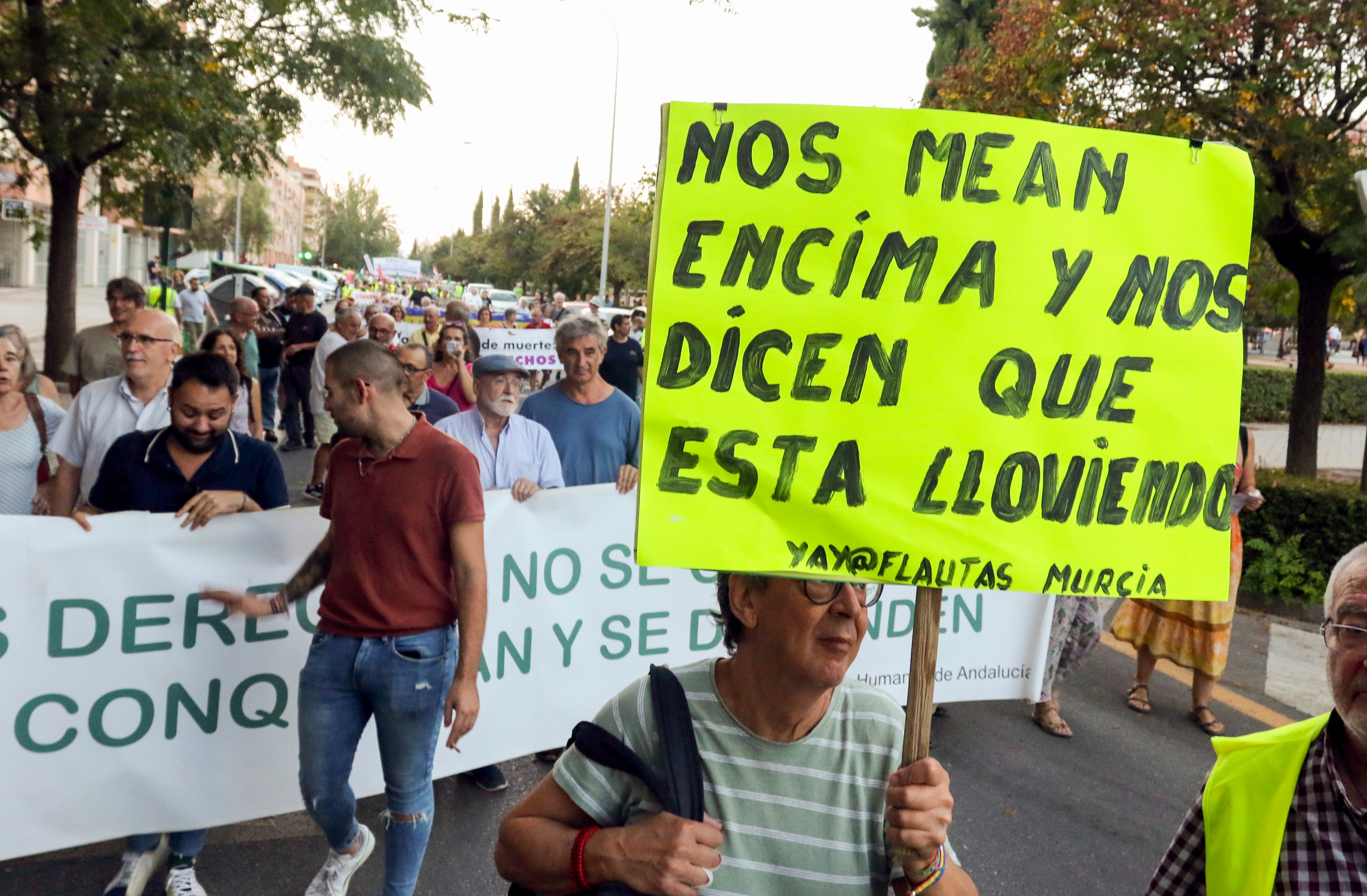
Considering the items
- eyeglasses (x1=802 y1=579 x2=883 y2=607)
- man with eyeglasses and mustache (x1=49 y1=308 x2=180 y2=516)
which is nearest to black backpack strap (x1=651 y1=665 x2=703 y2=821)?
eyeglasses (x1=802 y1=579 x2=883 y2=607)

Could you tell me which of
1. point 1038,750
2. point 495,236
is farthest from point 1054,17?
point 495,236

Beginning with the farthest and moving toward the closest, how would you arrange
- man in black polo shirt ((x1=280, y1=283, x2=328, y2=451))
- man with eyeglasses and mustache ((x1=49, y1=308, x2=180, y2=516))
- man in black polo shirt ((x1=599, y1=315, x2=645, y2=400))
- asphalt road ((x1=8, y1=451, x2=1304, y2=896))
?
man in black polo shirt ((x1=280, y1=283, x2=328, y2=451)) → man in black polo shirt ((x1=599, y1=315, x2=645, y2=400)) → man with eyeglasses and mustache ((x1=49, y1=308, x2=180, y2=516)) → asphalt road ((x1=8, y1=451, x2=1304, y2=896))

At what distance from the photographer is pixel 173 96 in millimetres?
8906

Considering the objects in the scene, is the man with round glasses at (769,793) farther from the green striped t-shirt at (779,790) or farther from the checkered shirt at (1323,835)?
the checkered shirt at (1323,835)

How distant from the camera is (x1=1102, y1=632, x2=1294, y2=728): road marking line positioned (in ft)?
19.7

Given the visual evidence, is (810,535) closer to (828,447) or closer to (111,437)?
(828,447)

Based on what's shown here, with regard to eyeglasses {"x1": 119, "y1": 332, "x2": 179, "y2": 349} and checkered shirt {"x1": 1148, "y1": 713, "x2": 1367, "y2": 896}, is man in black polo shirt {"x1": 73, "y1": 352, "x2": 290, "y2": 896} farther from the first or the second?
checkered shirt {"x1": 1148, "y1": 713, "x2": 1367, "y2": 896}

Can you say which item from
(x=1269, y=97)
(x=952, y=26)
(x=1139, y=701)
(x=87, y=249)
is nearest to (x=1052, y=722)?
(x=1139, y=701)

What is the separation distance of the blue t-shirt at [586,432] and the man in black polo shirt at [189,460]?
5.57 feet

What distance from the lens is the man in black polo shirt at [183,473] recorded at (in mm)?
3432

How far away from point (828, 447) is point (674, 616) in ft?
10.3

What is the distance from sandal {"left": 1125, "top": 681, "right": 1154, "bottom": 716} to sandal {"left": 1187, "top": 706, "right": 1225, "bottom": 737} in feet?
0.78

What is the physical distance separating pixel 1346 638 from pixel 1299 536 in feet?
26.9

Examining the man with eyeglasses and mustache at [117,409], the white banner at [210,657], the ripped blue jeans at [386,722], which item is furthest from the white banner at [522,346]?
the ripped blue jeans at [386,722]
